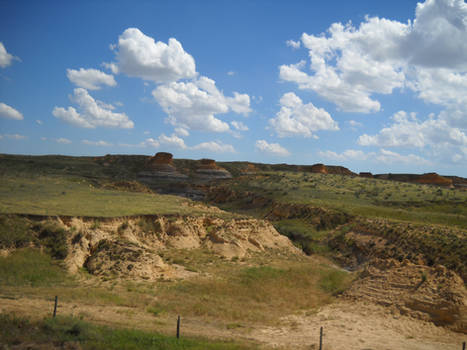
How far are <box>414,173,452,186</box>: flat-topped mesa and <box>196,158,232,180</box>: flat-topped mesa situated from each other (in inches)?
1946

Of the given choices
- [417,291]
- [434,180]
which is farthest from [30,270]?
[434,180]

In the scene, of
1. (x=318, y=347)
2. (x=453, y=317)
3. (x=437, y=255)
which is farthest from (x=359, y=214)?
(x=318, y=347)

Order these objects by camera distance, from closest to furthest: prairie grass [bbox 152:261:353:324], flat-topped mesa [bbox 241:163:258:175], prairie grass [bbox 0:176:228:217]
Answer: prairie grass [bbox 152:261:353:324] < prairie grass [bbox 0:176:228:217] < flat-topped mesa [bbox 241:163:258:175]

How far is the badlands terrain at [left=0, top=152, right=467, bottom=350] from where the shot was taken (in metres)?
12.1

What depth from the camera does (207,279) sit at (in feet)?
64.7

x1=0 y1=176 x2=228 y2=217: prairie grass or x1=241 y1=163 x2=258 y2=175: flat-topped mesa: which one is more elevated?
x1=241 y1=163 x2=258 y2=175: flat-topped mesa

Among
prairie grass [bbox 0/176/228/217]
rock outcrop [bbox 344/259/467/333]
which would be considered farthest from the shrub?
rock outcrop [bbox 344/259/467/333]

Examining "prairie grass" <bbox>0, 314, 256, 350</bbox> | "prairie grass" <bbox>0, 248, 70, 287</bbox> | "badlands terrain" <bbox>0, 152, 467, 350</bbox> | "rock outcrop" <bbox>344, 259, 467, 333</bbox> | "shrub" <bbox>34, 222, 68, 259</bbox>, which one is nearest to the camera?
"prairie grass" <bbox>0, 314, 256, 350</bbox>

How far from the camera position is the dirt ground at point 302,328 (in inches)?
481

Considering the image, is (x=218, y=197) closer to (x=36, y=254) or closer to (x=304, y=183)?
(x=304, y=183)

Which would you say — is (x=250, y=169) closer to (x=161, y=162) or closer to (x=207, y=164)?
(x=207, y=164)

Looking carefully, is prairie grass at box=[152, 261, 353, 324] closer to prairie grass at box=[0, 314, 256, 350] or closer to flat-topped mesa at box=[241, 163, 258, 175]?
prairie grass at box=[0, 314, 256, 350]

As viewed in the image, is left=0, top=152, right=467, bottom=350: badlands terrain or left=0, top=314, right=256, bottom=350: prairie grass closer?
left=0, top=314, right=256, bottom=350: prairie grass

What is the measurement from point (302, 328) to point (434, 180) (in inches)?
3281
